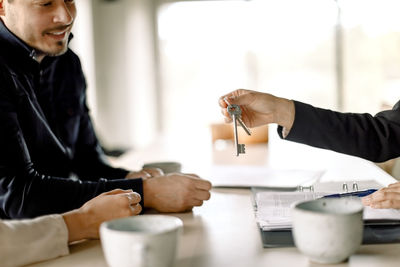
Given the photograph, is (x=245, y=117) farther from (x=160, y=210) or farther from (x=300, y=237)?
(x=300, y=237)

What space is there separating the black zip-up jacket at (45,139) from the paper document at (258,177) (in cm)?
33

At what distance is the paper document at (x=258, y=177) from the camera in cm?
170

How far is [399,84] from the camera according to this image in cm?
602

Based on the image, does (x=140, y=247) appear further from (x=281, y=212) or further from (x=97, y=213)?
(x=281, y=212)

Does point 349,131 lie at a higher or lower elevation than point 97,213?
higher

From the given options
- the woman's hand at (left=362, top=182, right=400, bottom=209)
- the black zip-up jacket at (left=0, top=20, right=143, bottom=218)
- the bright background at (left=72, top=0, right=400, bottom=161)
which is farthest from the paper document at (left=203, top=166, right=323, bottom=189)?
the bright background at (left=72, top=0, right=400, bottom=161)

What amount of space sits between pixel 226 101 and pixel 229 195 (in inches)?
12.4

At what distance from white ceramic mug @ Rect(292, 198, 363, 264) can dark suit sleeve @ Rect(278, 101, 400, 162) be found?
0.48 metres

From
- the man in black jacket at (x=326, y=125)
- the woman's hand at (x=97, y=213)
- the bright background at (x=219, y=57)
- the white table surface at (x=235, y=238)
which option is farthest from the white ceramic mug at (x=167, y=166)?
the bright background at (x=219, y=57)

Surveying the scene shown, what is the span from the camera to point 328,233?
2.98 feet

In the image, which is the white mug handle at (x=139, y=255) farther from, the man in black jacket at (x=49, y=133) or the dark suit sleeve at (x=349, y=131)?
the dark suit sleeve at (x=349, y=131)

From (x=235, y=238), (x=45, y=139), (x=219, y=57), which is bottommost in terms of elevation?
(x=235, y=238)

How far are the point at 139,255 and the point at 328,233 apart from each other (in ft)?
1.01

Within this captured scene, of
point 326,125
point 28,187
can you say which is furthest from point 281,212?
point 28,187
